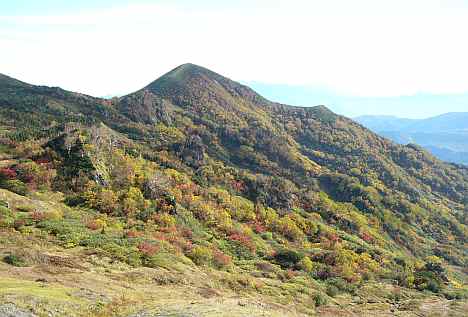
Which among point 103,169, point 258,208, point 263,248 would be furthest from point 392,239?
point 103,169

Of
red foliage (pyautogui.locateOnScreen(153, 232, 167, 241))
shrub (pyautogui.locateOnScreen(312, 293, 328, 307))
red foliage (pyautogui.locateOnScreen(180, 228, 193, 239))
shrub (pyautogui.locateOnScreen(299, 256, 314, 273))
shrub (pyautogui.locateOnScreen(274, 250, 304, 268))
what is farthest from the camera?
shrub (pyautogui.locateOnScreen(274, 250, 304, 268))

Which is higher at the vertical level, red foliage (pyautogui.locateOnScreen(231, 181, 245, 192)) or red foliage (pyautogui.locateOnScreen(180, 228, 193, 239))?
red foliage (pyautogui.locateOnScreen(231, 181, 245, 192))

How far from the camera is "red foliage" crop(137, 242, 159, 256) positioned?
53.4m

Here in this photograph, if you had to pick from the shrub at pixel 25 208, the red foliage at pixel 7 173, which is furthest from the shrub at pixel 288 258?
the red foliage at pixel 7 173

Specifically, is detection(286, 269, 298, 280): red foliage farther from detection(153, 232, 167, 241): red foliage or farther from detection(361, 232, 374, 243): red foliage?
detection(361, 232, 374, 243): red foliage

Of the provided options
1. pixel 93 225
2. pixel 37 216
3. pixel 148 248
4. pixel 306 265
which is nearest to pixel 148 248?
pixel 148 248

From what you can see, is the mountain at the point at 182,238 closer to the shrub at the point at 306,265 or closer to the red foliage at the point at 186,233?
the red foliage at the point at 186,233

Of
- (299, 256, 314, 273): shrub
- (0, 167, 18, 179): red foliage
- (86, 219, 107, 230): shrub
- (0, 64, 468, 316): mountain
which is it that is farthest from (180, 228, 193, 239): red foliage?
(0, 167, 18, 179): red foliage

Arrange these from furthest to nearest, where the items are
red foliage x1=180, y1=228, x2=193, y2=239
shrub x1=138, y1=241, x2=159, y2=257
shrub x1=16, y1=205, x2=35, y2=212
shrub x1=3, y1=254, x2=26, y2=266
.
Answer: red foliage x1=180, y1=228, x2=193, y2=239 < shrub x1=16, y1=205, x2=35, y2=212 < shrub x1=138, y1=241, x2=159, y2=257 < shrub x1=3, y1=254, x2=26, y2=266

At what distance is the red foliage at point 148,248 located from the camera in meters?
53.4

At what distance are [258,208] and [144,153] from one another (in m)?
34.5

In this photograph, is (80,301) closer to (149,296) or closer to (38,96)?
(149,296)

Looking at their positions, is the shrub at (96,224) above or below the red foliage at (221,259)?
above

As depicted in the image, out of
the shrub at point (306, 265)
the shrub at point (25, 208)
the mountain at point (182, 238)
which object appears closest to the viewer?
the mountain at point (182, 238)
